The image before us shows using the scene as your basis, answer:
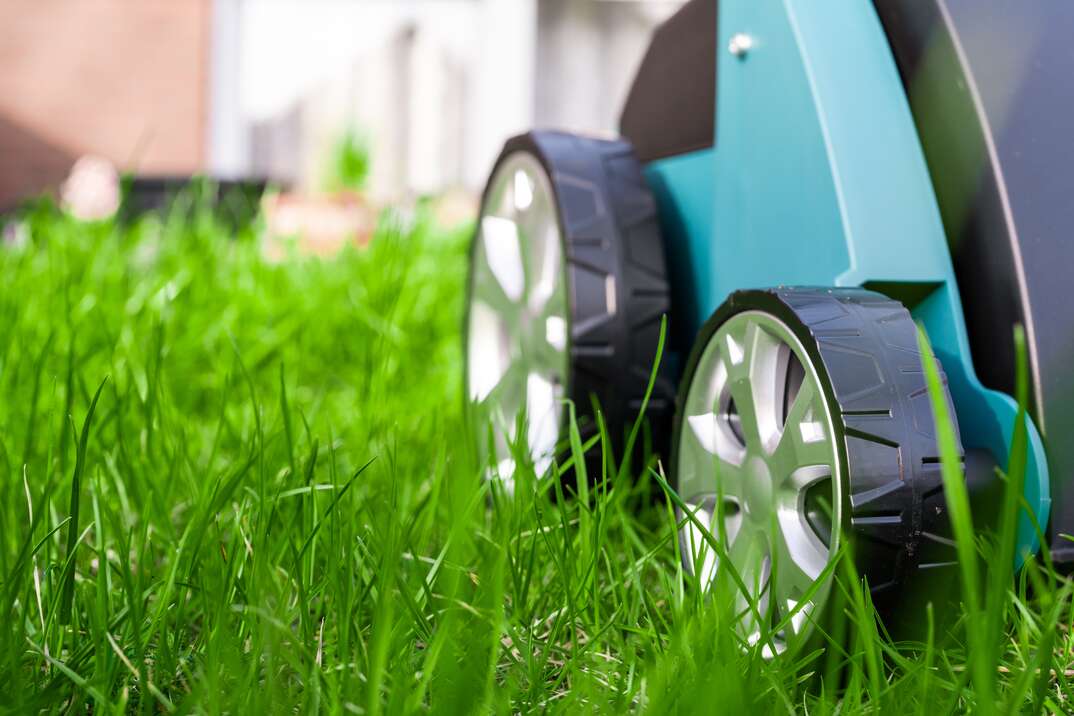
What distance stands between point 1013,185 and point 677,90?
1.91 ft

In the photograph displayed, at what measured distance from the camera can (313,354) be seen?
84.0 inches

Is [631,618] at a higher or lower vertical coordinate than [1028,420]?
lower

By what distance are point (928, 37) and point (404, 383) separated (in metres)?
1.23

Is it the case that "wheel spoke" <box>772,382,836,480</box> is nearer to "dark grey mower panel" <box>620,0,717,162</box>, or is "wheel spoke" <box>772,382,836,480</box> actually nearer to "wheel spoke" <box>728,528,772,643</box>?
"wheel spoke" <box>728,528,772,643</box>

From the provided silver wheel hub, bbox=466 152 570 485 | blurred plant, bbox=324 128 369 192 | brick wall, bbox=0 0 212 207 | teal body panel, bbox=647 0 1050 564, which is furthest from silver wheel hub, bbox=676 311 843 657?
brick wall, bbox=0 0 212 207

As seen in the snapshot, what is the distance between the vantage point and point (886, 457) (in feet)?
2.27

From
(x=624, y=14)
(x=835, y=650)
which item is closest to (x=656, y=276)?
(x=835, y=650)

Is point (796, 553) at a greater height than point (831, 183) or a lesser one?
lesser

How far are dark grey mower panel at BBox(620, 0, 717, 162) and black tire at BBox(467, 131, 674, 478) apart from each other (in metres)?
0.14

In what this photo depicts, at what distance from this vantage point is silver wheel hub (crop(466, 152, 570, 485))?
1240 millimetres

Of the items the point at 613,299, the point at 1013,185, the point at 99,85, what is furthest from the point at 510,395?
the point at 99,85

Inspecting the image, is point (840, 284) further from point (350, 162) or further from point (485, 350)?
point (350, 162)

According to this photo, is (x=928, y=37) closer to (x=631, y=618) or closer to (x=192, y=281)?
(x=631, y=618)

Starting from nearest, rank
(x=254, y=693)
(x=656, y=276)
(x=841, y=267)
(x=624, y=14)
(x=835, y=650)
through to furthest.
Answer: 1. (x=254, y=693)
2. (x=835, y=650)
3. (x=841, y=267)
4. (x=656, y=276)
5. (x=624, y=14)
